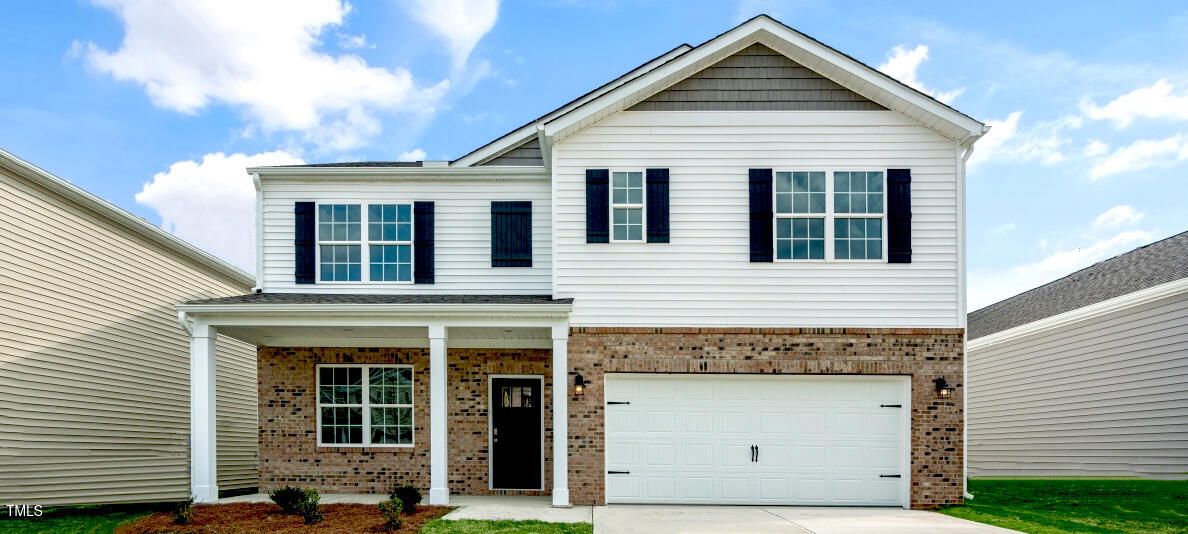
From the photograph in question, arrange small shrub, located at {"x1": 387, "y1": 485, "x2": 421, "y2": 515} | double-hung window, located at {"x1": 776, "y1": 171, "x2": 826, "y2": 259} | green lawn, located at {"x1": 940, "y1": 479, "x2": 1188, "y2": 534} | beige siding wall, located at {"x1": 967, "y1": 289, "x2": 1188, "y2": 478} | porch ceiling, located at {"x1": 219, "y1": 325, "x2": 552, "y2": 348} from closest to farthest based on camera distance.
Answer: green lawn, located at {"x1": 940, "y1": 479, "x2": 1188, "y2": 534} < small shrub, located at {"x1": 387, "y1": 485, "x2": 421, "y2": 515} < double-hung window, located at {"x1": 776, "y1": 171, "x2": 826, "y2": 259} < porch ceiling, located at {"x1": 219, "y1": 325, "x2": 552, "y2": 348} < beige siding wall, located at {"x1": 967, "y1": 289, "x2": 1188, "y2": 478}

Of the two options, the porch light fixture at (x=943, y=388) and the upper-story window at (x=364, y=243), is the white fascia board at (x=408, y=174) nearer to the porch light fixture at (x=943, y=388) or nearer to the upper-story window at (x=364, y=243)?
the upper-story window at (x=364, y=243)

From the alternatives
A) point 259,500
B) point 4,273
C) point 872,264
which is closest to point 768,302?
point 872,264

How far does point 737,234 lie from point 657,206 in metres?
1.23

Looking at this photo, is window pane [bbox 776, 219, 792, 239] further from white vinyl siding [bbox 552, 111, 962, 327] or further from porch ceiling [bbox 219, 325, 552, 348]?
porch ceiling [bbox 219, 325, 552, 348]

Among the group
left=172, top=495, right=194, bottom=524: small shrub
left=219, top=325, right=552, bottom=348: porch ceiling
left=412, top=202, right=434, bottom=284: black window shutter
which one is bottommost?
left=172, top=495, right=194, bottom=524: small shrub

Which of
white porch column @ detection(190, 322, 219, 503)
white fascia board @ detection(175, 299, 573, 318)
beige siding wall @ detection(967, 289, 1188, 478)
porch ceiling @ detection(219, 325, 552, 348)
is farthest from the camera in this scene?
beige siding wall @ detection(967, 289, 1188, 478)

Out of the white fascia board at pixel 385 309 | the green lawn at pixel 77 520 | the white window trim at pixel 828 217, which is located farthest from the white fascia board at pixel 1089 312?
the green lawn at pixel 77 520

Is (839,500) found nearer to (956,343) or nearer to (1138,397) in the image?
(956,343)

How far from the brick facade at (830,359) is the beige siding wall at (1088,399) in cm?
524

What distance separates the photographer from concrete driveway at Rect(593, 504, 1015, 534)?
10.2m

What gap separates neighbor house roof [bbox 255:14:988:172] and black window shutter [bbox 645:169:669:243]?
1.16m

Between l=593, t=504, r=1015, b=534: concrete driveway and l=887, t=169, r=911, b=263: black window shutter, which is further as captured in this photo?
l=887, t=169, r=911, b=263: black window shutter

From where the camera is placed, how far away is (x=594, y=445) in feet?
39.8

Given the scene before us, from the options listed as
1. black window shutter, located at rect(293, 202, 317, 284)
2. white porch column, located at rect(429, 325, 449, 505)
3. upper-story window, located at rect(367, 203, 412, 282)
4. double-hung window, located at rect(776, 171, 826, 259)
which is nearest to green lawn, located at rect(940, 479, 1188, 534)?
double-hung window, located at rect(776, 171, 826, 259)
